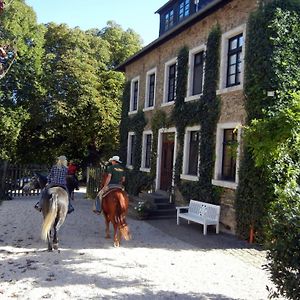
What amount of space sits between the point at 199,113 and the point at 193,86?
1.62 m

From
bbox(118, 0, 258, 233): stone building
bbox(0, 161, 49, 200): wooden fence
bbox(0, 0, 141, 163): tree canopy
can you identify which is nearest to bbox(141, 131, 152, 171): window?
bbox(118, 0, 258, 233): stone building

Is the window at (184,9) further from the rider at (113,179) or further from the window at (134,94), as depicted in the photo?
the rider at (113,179)


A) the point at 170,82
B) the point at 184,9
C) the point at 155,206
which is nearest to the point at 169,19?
the point at 184,9

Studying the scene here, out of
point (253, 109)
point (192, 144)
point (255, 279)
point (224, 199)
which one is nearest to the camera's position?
point (255, 279)

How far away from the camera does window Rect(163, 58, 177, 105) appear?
17.2m

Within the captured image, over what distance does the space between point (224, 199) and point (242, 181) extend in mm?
1285

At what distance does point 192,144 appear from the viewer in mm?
15398

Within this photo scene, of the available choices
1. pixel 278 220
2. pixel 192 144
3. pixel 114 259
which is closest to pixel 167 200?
pixel 192 144

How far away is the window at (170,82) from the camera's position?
17172mm

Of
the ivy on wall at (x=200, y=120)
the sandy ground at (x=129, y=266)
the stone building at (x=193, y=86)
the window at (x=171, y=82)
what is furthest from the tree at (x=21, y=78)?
the sandy ground at (x=129, y=266)

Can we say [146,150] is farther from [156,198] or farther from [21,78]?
[21,78]

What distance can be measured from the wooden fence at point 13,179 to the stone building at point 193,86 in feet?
17.9

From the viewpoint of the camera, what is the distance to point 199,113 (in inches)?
570

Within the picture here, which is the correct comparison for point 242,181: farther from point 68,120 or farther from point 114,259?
point 68,120
